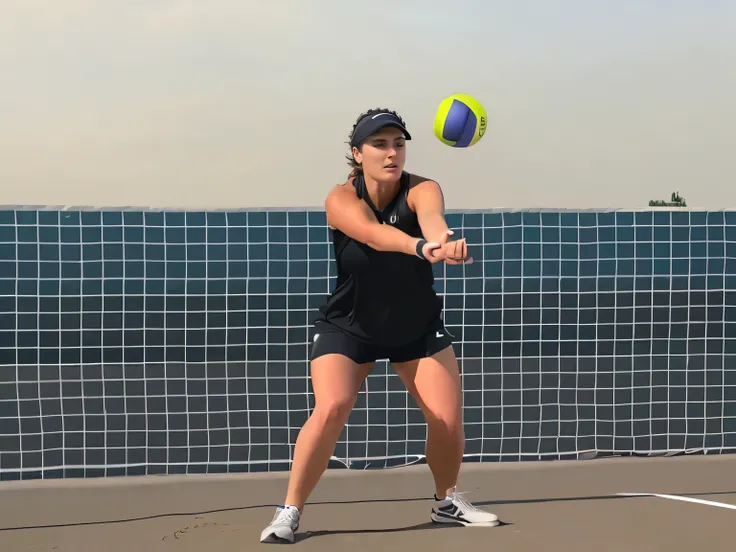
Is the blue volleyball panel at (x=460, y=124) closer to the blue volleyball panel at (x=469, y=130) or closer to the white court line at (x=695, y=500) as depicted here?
the blue volleyball panel at (x=469, y=130)

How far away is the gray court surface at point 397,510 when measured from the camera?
5.18m

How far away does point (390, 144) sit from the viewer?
493 centimetres

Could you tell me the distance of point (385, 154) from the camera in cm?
491

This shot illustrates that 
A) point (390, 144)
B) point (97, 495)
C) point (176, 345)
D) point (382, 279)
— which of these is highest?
point (390, 144)

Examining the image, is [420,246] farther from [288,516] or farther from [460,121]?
[460,121]

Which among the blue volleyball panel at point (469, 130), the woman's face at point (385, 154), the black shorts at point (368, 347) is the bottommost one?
the black shorts at point (368, 347)

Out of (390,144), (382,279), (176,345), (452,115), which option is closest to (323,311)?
(382,279)

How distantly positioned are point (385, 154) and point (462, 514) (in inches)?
76.0

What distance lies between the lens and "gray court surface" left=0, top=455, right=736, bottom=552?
5.18 metres

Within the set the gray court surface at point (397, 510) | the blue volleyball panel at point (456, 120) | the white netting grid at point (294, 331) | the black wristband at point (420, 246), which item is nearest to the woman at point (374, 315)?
the black wristband at point (420, 246)

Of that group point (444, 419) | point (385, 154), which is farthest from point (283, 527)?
point (385, 154)

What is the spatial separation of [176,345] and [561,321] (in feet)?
8.89

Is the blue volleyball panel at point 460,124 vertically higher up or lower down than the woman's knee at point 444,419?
higher up

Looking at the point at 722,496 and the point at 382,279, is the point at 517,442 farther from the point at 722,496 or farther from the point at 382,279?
the point at 382,279
